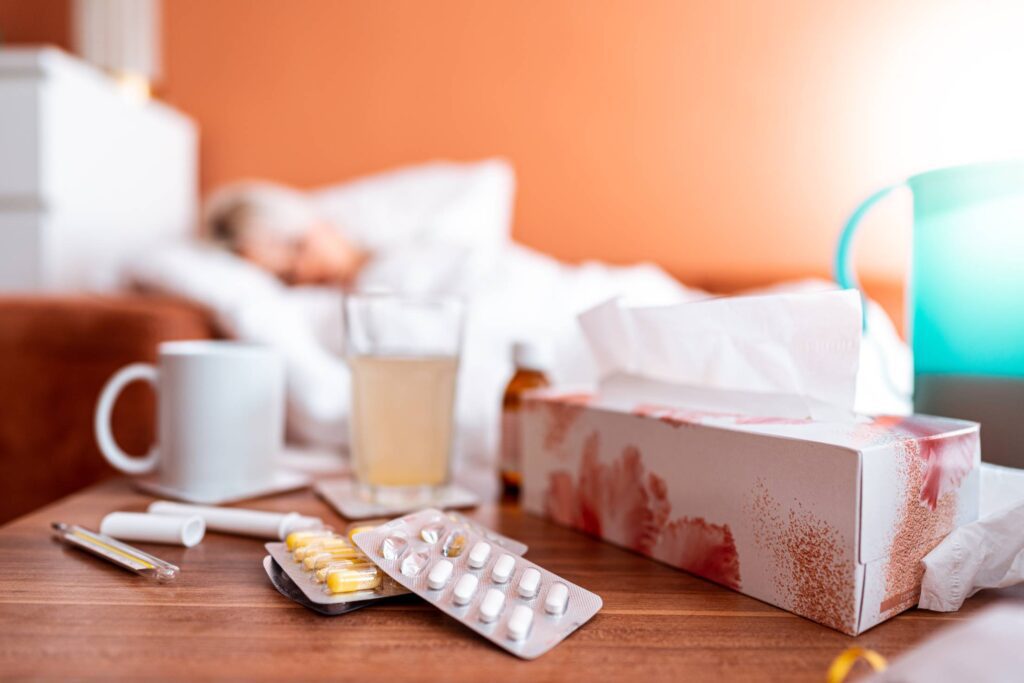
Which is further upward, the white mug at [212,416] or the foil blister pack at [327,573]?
the white mug at [212,416]

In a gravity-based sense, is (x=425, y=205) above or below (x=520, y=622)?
above

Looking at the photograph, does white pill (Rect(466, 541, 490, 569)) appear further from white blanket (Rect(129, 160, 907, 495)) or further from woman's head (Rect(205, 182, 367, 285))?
woman's head (Rect(205, 182, 367, 285))

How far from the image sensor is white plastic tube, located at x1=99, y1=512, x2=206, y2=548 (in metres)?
0.49

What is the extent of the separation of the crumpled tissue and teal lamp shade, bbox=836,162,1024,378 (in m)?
0.07

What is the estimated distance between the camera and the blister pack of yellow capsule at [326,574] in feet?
1.26

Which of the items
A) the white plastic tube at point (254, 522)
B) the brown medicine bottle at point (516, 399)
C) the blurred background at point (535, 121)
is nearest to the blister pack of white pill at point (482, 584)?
the white plastic tube at point (254, 522)

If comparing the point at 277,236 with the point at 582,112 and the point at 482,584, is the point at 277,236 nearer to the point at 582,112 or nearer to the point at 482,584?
the point at 582,112

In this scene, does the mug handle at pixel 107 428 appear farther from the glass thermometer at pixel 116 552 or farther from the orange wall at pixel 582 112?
the orange wall at pixel 582 112

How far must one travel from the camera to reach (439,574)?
1.26ft

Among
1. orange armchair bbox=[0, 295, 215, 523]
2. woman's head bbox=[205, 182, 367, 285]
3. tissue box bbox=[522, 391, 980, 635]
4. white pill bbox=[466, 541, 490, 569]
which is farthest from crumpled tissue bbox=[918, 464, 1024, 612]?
woman's head bbox=[205, 182, 367, 285]

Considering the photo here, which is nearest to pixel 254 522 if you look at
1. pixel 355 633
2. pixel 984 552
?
pixel 355 633

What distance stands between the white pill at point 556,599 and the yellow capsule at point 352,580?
0.29 feet

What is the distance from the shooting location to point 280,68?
1747 mm

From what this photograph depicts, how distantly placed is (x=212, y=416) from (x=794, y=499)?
45cm
